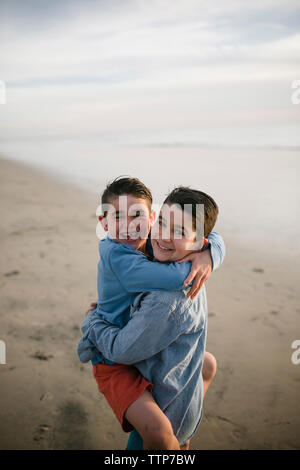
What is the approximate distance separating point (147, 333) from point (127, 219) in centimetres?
64

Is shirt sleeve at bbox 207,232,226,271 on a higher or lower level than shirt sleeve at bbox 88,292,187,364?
higher

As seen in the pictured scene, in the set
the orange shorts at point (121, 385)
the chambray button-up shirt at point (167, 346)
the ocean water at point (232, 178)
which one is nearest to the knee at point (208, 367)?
the chambray button-up shirt at point (167, 346)

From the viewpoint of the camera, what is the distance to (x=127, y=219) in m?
2.12

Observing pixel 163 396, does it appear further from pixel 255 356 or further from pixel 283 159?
pixel 283 159

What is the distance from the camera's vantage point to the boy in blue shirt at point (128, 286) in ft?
6.02

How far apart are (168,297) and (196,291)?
17 cm

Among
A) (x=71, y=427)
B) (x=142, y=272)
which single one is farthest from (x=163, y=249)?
(x=71, y=427)

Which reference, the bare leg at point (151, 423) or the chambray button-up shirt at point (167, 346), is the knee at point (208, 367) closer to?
the chambray button-up shirt at point (167, 346)

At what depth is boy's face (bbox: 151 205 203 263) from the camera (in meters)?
1.92

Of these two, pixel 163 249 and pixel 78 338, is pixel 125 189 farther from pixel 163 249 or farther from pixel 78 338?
pixel 78 338

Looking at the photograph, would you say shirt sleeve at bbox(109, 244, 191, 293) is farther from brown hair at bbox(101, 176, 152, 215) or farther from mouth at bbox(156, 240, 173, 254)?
brown hair at bbox(101, 176, 152, 215)

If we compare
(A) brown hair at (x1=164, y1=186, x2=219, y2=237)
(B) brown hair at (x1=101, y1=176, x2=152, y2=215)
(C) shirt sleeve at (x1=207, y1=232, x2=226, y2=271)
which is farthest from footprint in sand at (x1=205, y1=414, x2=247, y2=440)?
(B) brown hair at (x1=101, y1=176, x2=152, y2=215)

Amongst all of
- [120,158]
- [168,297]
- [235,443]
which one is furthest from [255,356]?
[120,158]

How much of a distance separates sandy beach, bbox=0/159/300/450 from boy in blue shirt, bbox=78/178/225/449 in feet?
3.36
